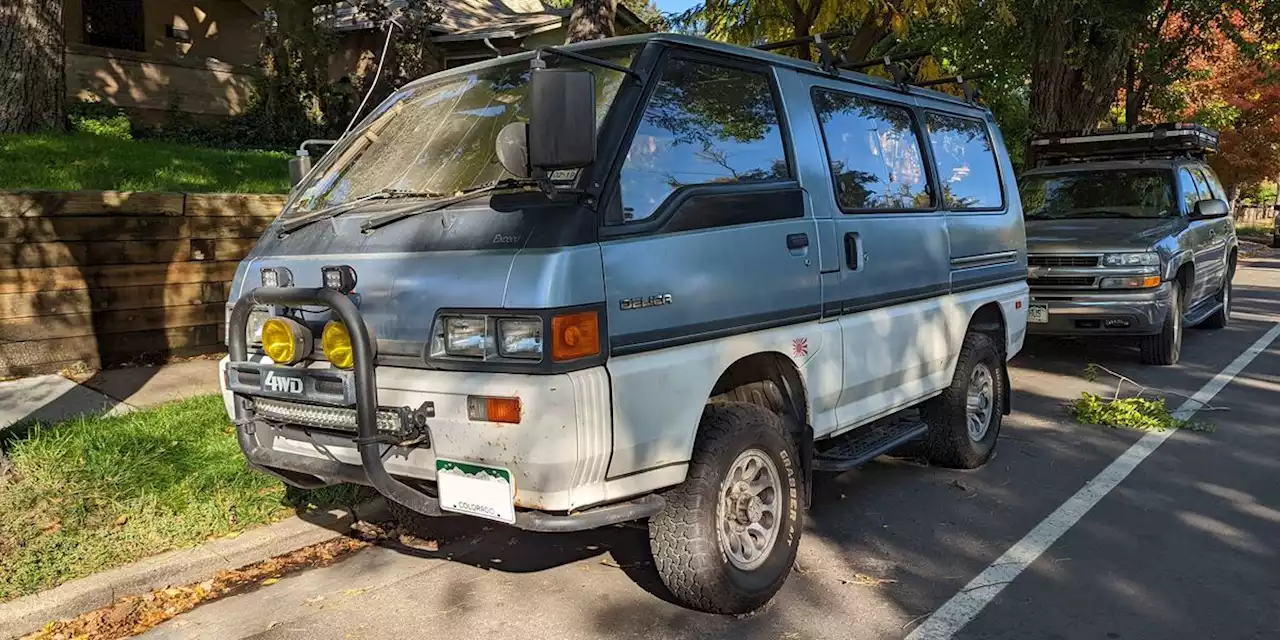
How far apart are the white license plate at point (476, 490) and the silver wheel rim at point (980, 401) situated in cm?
347

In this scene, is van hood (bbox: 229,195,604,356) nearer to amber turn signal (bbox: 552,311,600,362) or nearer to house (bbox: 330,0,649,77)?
amber turn signal (bbox: 552,311,600,362)

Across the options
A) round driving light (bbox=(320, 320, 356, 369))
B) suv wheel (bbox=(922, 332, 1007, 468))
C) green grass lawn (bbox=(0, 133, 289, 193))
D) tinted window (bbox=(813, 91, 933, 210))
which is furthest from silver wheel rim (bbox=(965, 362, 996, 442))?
green grass lawn (bbox=(0, 133, 289, 193))

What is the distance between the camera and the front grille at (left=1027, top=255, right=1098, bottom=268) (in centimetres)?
862

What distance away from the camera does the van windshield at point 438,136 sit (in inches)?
151

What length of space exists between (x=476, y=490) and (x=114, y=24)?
60.6 feet

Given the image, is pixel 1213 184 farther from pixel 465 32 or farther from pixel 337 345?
pixel 465 32

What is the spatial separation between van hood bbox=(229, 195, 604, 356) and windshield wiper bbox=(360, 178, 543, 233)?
27 mm

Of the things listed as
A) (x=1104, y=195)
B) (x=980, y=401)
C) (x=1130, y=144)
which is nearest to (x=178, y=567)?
(x=980, y=401)

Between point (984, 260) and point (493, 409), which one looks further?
point (984, 260)

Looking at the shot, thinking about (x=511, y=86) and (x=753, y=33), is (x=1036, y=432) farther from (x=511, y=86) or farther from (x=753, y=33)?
(x=753, y=33)

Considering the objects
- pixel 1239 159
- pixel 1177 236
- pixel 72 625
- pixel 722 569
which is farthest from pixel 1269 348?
pixel 1239 159

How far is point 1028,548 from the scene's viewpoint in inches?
178

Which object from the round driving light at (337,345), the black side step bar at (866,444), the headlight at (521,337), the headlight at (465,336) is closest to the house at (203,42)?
the black side step bar at (866,444)

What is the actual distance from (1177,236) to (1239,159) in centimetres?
2387
